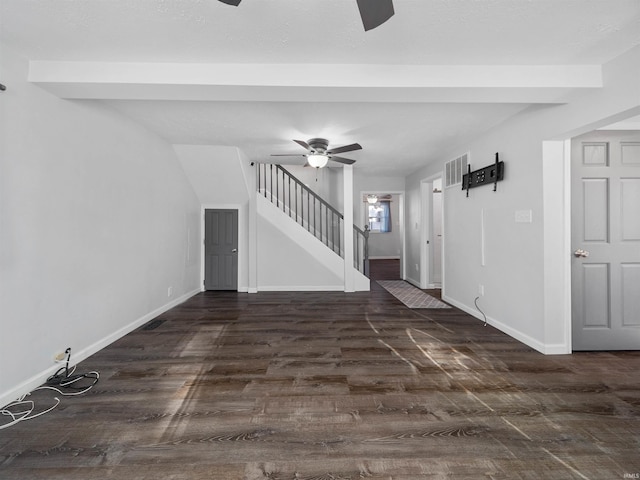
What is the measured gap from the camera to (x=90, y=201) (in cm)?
288

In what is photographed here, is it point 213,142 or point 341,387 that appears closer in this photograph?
point 341,387

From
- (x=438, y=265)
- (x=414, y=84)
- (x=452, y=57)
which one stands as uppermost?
(x=452, y=57)

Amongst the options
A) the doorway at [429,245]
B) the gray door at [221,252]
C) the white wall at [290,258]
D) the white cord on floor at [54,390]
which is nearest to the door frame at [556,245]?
the doorway at [429,245]

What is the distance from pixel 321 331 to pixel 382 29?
308cm

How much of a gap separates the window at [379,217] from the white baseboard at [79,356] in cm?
905

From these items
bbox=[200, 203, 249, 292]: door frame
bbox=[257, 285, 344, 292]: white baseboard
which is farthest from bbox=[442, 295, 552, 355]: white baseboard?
bbox=[200, 203, 249, 292]: door frame

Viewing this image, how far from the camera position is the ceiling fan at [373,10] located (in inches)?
50.7

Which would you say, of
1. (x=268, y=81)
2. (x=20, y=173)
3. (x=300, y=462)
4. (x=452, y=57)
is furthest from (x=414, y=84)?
(x=20, y=173)

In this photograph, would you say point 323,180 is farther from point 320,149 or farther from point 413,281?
point 320,149

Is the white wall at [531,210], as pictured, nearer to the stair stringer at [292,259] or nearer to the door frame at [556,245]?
the door frame at [556,245]

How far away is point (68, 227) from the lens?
261 centimetres

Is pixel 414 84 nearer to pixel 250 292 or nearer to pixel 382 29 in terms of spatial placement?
pixel 382 29

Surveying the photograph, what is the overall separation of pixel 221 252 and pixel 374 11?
5378 mm

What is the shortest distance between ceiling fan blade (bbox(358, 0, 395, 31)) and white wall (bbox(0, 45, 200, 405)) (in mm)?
2611
